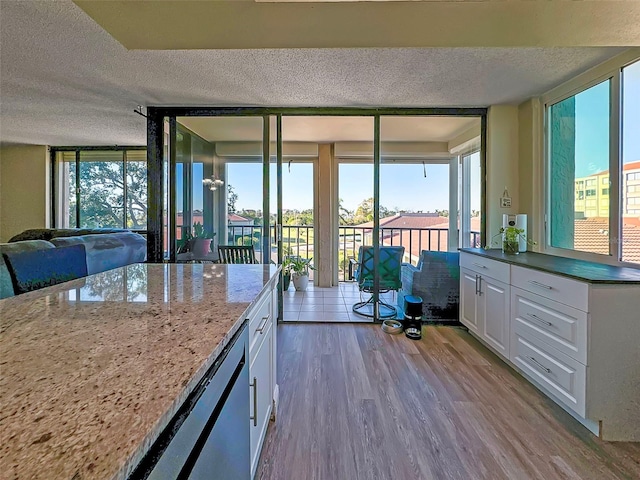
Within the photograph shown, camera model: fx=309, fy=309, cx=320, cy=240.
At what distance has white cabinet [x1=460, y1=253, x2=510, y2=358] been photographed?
7.85 ft

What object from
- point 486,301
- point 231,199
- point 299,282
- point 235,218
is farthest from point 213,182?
point 486,301

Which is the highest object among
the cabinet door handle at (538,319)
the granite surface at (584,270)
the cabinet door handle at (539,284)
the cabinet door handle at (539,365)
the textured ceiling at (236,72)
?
the textured ceiling at (236,72)

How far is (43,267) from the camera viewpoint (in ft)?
5.74

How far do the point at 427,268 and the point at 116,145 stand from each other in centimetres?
521

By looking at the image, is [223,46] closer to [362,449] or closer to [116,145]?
[362,449]

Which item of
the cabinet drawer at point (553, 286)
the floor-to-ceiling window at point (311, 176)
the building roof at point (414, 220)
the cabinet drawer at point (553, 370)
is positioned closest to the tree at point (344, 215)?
the floor-to-ceiling window at point (311, 176)

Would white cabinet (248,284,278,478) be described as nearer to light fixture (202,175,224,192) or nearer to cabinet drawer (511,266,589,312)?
cabinet drawer (511,266,589,312)

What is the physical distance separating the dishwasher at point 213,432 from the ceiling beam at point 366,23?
1.78m

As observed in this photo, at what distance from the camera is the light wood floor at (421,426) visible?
1458 mm

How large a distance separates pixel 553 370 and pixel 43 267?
3057mm

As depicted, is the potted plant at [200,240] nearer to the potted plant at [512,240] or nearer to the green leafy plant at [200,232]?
the green leafy plant at [200,232]

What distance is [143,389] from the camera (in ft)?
1.86

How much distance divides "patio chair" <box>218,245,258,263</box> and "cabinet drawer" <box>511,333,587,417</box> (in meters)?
2.63

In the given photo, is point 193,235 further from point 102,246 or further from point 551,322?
point 551,322
